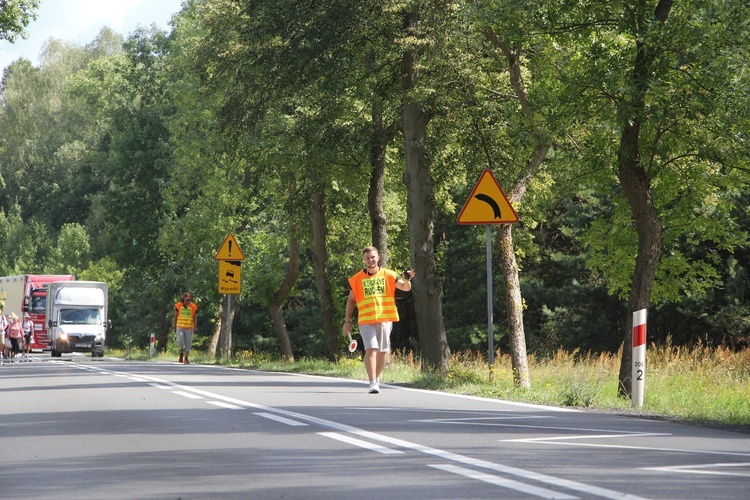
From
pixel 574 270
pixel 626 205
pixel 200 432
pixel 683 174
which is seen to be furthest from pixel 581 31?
pixel 574 270

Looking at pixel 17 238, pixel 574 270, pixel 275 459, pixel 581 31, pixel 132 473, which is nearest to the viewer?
pixel 132 473

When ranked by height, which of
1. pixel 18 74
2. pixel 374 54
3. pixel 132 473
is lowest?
pixel 132 473

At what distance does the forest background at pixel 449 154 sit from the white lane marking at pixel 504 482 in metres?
8.23

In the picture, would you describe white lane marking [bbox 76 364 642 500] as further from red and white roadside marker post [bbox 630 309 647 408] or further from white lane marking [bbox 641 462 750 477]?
red and white roadside marker post [bbox 630 309 647 408]

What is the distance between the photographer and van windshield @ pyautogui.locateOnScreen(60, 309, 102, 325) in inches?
2009

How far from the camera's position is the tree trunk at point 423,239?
23953 millimetres

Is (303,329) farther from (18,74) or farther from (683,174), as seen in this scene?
(683,174)

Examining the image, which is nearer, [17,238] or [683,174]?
[683,174]

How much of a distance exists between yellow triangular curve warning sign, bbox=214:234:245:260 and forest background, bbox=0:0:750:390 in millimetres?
2179

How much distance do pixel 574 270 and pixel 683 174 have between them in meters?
31.8

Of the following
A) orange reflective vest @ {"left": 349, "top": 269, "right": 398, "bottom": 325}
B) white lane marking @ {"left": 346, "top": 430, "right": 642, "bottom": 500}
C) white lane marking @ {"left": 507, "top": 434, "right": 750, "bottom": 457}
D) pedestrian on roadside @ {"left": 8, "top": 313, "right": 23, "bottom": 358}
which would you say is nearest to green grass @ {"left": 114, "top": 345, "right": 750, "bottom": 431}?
orange reflective vest @ {"left": 349, "top": 269, "right": 398, "bottom": 325}

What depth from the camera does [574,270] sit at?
51.0 metres

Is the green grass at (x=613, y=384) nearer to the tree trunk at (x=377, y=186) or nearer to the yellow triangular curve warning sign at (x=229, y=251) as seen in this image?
the tree trunk at (x=377, y=186)

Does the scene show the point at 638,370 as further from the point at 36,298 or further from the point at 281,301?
the point at 36,298
